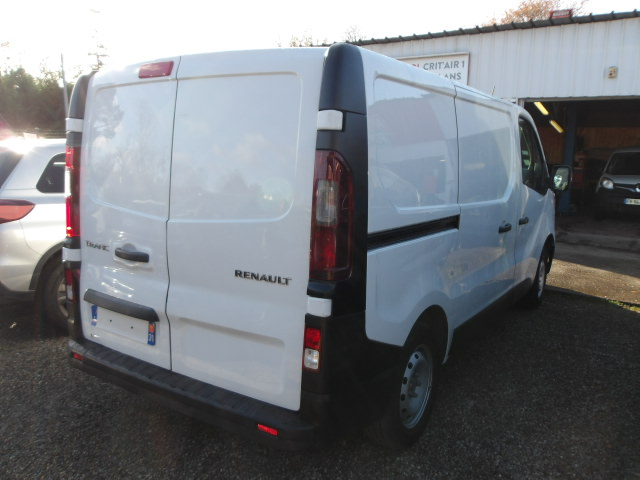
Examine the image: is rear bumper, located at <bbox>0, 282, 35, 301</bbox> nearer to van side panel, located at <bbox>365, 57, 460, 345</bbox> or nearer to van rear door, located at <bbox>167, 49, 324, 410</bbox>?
van rear door, located at <bbox>167, 49, 324, 410</bbox>

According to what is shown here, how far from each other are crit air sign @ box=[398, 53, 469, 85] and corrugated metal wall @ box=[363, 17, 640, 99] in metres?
0.12

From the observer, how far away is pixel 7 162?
4117 mm

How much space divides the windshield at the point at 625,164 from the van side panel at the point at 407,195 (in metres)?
11.0

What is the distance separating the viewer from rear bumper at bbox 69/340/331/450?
2.11 meters

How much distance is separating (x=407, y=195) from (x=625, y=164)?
469 inches

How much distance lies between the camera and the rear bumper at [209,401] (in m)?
2.11

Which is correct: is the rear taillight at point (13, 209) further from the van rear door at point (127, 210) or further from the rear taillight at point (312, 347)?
the rear taillight at point (312, 347)

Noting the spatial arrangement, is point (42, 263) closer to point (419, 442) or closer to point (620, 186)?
point (419, 442)

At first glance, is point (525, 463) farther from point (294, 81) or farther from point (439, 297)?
point (294, 81)

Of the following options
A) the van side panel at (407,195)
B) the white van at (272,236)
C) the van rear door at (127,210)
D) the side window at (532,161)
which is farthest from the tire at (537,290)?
the van rear door at (127,210)

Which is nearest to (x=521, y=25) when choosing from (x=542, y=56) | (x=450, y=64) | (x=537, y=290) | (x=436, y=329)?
(x=542, y=56)

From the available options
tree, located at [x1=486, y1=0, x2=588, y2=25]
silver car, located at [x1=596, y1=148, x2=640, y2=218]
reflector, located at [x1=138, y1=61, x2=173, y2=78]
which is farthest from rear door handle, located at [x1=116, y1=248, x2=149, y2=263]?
tree, located at [x1=486, y1=0, x2=588, y2=25]

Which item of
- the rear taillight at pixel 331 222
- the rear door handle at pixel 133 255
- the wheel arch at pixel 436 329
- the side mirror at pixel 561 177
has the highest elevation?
the side mirror at pixel 561 177

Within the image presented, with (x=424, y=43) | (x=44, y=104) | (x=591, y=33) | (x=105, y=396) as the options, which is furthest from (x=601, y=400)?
(x=44, y=104)
